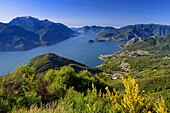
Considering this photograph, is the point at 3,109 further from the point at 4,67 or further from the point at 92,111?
the point at 4,67

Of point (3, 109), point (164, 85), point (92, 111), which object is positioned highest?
point (3, 109)

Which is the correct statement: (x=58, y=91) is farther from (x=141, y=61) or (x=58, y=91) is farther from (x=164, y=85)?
(x=141, y=61)

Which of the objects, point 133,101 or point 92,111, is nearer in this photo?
point 133,101

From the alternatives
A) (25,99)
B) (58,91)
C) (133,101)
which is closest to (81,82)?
(58,91)

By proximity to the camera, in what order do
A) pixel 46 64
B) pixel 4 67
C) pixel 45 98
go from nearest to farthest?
pixel 45 98 < pixel 46 64 < pixel 4 67

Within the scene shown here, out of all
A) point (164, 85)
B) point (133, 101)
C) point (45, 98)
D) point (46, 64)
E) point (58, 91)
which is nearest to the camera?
point (133, 101)

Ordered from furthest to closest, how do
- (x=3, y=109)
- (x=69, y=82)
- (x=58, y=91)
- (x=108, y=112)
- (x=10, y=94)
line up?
1. (x=69, y=82)
2. (x=58, y=91)
3. (x=10, y=94)
4. (x=108, y=112)
5. (x=3, y=109)

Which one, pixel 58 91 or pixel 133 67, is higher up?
pixel 58 91

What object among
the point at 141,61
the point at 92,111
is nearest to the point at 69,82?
the point at 92,111

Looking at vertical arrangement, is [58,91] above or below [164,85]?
above
